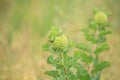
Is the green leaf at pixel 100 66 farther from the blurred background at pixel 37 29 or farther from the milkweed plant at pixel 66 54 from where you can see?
the blurred background at pixel 37 29

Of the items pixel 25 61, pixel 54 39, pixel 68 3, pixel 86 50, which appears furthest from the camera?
pixel 68 3

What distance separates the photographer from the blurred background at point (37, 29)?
3355 millimetres

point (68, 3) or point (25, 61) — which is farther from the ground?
point (68, 3)

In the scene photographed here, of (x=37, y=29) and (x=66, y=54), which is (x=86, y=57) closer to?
(x=66, y=54)

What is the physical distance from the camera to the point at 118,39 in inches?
150

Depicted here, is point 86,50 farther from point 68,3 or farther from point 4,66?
point 68,3

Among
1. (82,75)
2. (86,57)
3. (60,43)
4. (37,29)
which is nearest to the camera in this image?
(60,43)

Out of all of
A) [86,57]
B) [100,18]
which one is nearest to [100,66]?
[86,57]

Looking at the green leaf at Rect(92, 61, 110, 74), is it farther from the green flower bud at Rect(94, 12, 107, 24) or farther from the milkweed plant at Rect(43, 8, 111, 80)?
the green flower bud at Rect(94, 12, 107, 24)

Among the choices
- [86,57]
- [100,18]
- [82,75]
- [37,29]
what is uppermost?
[37,29]

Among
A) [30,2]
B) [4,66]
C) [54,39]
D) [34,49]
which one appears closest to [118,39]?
[34,49]

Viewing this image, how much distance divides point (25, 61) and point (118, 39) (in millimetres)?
A: 810

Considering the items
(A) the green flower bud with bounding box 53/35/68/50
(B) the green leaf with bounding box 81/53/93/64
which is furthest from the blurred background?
(A) the green flower bud with bounding box 53/35/68/50

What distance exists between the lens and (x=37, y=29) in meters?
4.25
